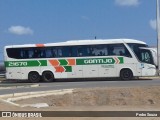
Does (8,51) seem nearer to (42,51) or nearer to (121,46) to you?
(42,51)

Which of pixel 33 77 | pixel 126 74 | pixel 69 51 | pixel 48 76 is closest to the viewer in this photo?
pixel 126 74

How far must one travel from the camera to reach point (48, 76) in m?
37.1

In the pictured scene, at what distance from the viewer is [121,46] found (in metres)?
35.3

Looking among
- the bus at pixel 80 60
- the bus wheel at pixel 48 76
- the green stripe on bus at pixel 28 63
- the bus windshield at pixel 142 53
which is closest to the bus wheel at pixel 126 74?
the bus at pixel 80 60

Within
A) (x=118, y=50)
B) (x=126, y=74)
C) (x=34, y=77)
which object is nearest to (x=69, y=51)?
(x=34, y=77)

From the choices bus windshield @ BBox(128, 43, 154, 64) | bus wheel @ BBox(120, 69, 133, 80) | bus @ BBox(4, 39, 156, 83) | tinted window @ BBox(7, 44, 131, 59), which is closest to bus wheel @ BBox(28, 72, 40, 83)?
bus @ BBox(4, 39, 156, 83)

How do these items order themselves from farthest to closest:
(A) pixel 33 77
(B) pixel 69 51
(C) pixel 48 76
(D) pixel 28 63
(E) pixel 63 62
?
(A) pixel 33 77
(C) pixel 48 76
(D) pixel 28 63
(E) pixel 63 62
(B) pixel 69 51

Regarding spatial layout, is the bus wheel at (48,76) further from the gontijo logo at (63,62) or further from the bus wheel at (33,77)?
the gontijo logo at (63,62)

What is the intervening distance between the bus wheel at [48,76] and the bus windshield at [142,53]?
6551mm

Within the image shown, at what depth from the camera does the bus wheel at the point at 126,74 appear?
116ft

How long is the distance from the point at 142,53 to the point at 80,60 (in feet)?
15.3

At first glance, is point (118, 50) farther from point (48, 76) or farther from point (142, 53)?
point (48, 76)

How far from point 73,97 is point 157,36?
64.8 feet

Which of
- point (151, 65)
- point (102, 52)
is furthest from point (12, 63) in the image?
point (151, 65)
